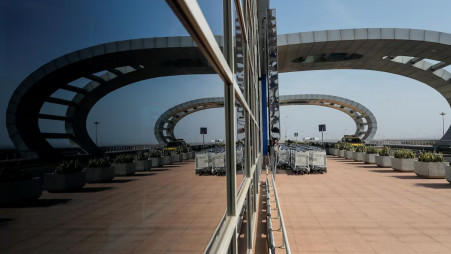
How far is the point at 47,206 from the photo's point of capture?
576mm

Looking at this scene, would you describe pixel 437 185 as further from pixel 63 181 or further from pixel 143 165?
pixel 63 181

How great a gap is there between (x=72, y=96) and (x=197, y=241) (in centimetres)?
116

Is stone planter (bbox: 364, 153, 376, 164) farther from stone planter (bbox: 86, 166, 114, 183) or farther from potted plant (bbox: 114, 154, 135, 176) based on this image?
stone planter (bbox: 86, 166, 114, 183)

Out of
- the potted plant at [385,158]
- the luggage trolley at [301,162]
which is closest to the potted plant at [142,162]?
the luggage trolley at [301,162]

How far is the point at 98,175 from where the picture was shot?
0.73 metres

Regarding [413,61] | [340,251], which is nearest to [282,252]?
[340,251]

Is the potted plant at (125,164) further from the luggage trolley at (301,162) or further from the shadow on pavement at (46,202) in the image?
the luggage trolley at (301,162)

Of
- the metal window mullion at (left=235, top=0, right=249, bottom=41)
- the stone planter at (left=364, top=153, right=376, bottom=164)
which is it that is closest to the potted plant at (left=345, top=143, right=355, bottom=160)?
the stone planter at (left=364, top=153, right=376, bottom=164)

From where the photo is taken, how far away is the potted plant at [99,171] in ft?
2.34

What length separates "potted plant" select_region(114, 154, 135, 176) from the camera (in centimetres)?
85

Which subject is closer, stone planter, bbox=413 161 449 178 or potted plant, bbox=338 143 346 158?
stone planter, bbox=413 161 449 178

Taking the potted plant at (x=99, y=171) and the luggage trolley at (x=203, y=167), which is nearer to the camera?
the potted plant at (x=99, y=171)

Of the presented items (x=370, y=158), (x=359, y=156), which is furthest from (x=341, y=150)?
(x=370, y=158)

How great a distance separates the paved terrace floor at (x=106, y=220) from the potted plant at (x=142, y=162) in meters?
0.02
